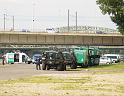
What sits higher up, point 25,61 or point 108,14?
point 108,14

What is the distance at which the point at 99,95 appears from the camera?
19766 mm

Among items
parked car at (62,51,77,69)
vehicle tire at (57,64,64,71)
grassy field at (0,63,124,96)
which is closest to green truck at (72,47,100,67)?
parked car at (62,51,77,69)

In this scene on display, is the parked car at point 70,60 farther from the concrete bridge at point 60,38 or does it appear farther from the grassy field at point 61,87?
the concrete bridge at point 60,38

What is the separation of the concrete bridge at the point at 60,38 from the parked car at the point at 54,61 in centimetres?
5028

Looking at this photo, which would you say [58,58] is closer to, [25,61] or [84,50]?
[84,50]

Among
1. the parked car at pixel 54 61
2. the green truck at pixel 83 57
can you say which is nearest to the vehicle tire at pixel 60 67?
the parked car at pixel 54 61

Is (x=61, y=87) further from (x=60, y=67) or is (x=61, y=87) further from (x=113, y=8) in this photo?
(x=113, y=8)

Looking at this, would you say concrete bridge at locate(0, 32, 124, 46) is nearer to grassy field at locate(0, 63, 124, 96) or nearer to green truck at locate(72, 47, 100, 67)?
green truck at locate(72, 47, 100, 67)

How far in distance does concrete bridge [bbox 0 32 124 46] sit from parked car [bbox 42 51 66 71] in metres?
50.3

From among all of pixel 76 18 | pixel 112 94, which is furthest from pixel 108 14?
pixel 76 18

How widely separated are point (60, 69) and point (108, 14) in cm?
1337

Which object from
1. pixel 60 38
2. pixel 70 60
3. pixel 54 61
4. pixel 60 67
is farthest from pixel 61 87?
pixel 60 38

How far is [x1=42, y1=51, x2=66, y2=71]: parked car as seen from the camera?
5334 cm

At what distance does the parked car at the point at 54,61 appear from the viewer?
5334 cm
